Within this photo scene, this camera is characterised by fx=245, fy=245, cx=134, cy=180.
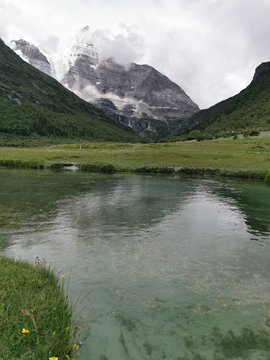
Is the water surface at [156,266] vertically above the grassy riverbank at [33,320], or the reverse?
the grassy riverbank at [33,320]

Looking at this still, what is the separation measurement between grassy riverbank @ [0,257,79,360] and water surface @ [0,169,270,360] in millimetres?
666

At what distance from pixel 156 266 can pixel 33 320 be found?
4626 millimetres

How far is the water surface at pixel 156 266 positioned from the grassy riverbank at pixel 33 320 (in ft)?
2.18

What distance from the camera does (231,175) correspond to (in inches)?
1328

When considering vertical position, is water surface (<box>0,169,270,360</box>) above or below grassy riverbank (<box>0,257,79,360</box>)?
below

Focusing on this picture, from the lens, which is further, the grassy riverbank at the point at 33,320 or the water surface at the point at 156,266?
the water surface at the point at 156,266

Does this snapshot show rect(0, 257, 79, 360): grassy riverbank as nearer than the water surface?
Yes

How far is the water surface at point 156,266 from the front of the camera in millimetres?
5020

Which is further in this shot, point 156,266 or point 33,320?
point 156,266

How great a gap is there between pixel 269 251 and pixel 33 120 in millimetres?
208596

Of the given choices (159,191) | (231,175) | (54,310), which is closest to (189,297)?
(54,310)

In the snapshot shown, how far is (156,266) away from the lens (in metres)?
8.08

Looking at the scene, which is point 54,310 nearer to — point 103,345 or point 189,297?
point 103,345

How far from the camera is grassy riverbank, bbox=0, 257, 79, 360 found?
3936mm
